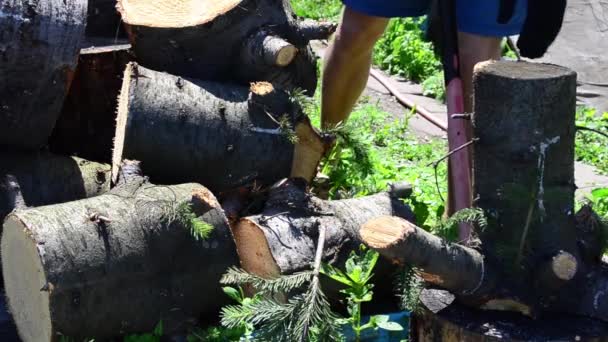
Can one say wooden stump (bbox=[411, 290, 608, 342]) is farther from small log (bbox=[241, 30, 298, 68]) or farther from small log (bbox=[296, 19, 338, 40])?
small log (bbox=[296, 19, 338, 40])

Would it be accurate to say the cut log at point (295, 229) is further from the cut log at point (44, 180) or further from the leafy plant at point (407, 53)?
the leafy plant at point (407, 53)

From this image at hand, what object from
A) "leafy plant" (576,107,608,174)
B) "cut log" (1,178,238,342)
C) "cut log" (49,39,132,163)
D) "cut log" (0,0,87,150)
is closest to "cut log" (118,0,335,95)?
"cut log" (49,39,132,163)

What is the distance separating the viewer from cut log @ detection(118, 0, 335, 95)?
11.9 feet

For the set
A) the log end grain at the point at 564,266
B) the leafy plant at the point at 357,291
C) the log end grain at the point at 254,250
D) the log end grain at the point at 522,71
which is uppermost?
the log end grain at the point at 522,71

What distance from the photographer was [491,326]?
103 inches

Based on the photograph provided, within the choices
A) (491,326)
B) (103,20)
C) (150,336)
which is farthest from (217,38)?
(491,326)

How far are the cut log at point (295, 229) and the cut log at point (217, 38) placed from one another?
0.56 metres

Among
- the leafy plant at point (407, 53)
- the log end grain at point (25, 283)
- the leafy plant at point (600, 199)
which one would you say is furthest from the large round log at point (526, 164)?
the leafy plant at point (407, 53)

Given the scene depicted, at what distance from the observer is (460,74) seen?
3.59 m

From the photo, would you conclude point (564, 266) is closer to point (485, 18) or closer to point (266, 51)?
point (485, 18)

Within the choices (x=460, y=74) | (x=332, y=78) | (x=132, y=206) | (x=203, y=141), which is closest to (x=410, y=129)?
(x=332, y=78)

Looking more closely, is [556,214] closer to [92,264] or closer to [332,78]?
[92,264]

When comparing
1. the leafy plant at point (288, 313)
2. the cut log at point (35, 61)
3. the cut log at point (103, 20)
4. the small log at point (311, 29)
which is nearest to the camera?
the leafy plant at point (288, 313)

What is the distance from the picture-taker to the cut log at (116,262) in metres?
2.82
